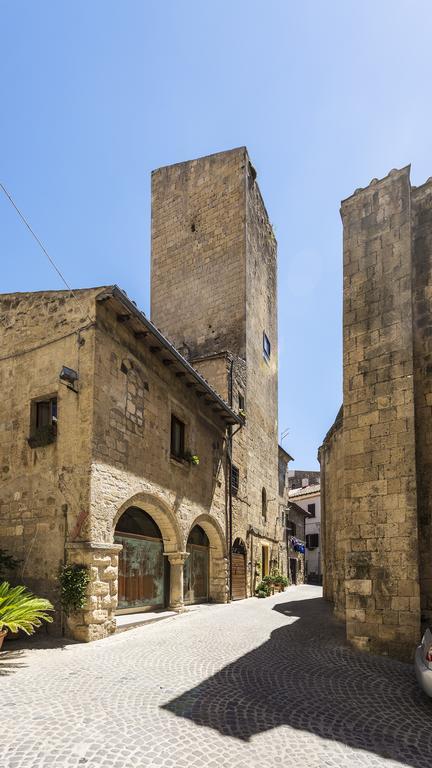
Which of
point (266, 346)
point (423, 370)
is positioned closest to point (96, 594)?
point (423, 370)

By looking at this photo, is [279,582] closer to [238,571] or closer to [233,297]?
[238,571]

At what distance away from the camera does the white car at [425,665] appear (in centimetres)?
485

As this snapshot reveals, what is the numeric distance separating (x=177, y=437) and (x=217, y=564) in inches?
190

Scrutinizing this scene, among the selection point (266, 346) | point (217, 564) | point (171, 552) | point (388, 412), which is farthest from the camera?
point (266, 346)

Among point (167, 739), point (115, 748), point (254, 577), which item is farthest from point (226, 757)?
point (254, 577)

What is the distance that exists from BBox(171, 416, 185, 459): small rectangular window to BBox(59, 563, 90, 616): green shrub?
4.39 meters

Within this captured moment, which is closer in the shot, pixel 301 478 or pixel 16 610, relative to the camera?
pixel 16 610

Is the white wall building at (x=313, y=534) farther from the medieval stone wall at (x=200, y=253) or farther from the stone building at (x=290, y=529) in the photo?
the medieval stone wall at (x=200, y=253)

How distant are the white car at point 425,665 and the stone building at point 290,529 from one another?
18.5m

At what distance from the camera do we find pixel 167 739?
4117 mm

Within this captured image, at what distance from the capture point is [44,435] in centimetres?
930

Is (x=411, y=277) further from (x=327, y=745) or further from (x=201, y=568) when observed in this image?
(x=201, y=568)

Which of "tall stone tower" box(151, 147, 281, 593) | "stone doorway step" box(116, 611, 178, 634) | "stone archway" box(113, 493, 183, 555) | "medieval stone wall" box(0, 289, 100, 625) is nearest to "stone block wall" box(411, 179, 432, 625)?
"stone doorway step" box(116, 611, 178, 634)

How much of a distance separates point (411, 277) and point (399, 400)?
81.9 inches
